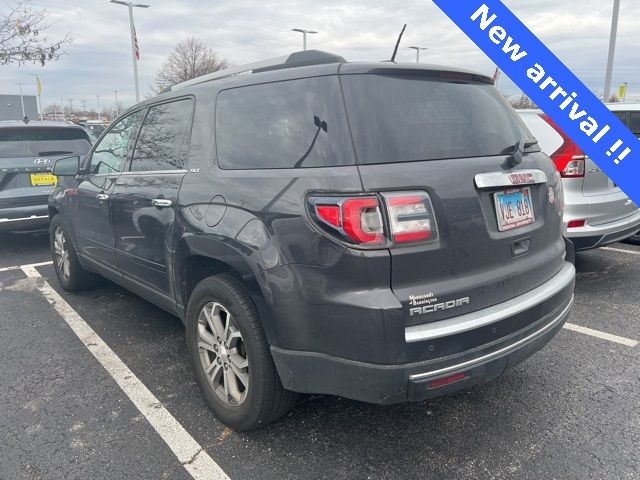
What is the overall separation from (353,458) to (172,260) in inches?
59.0

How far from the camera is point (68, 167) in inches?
177

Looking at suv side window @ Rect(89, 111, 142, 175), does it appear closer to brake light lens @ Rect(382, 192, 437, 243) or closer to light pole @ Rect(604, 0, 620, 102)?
brake light lens @ Rect(382, 192, 437, 243)

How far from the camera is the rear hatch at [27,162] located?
21.1ft

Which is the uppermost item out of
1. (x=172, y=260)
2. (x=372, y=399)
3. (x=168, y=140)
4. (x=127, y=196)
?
(x=168, y=140)

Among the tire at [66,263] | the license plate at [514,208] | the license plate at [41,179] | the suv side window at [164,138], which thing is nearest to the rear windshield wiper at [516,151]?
the license plate at [514,208]

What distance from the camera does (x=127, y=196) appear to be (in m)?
3.48

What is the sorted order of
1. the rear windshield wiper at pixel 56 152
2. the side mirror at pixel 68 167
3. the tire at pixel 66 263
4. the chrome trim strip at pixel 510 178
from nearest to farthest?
the chrome trim strip at pixel 510 178
the side mirror at pixel 68 167
the tire at pixel 66 263
the rear windshield wiper at pixel 56 152

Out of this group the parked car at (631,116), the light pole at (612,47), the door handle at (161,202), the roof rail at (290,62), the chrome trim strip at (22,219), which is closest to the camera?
the roof rail at (290,62)

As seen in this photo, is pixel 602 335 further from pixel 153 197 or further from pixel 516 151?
pixel 153 197

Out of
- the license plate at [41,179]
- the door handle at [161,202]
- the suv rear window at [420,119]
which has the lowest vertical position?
the license plate at [41,179]

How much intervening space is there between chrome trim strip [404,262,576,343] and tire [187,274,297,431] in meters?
0.73

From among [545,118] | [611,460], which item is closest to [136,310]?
[611,460]

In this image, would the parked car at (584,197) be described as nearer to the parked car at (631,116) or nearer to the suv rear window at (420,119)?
the parked car at (631,116)

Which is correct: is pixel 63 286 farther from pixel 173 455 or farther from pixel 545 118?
pixel 545 118
